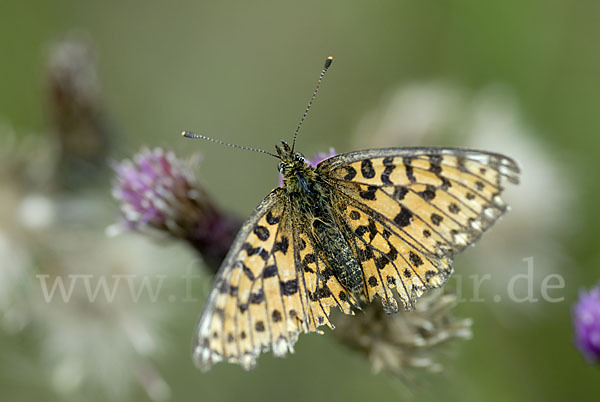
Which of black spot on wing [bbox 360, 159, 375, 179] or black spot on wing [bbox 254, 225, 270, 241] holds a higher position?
black spot on wing [bbox 360, 159, 375, 179]

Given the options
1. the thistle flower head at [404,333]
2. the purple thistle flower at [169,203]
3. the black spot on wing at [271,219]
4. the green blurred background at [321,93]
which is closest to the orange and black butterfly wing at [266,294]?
the black spot on wing at [271,219]

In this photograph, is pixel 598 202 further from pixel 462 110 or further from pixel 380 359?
pixel 380 359

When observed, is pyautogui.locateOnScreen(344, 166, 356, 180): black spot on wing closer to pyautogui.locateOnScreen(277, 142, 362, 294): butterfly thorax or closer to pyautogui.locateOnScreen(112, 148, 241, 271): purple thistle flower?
pyautogui.locateOnScreen(277, 142, 362, 294): butterfly thorax

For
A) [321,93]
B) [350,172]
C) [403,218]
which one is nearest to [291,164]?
[350,172]

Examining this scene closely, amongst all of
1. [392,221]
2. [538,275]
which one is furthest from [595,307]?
[538,275]

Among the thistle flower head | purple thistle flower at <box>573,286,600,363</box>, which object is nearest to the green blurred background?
the thistle flower head

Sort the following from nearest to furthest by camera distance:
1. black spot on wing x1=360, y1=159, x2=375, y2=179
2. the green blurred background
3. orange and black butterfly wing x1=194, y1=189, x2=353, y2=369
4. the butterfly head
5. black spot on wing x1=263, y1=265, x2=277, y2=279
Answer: orange and black butterfly wing x1=194, y1=189, x2=353, y2=369, black spot on wing x1=263, y1=265, x2=277, y2=279, black spot on wing x1=360, y1=159, x2=375, y2=179, the butterfly head, the green blurred background
